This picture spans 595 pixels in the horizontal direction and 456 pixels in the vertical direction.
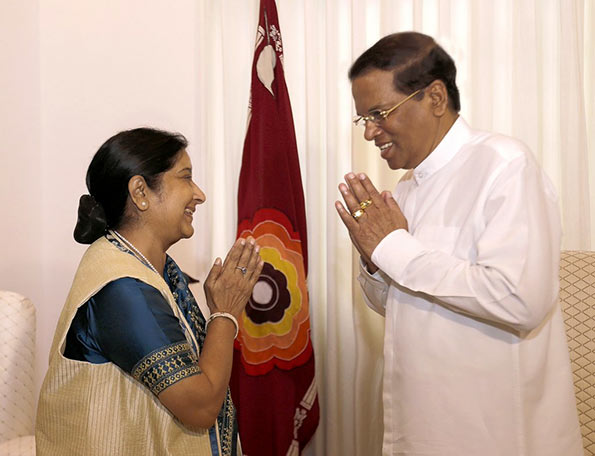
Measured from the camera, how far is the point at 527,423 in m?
1.51

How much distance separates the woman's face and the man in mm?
421

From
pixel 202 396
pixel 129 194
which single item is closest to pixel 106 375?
pixel 202 396

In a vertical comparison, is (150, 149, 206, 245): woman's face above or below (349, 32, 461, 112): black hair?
below

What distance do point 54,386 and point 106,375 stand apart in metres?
0.14

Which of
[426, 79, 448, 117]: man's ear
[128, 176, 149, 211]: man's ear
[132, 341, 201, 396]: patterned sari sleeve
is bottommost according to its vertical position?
[132, 341, 201, 396]: patterned sari sleeve

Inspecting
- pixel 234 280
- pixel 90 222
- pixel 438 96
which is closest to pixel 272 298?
pixel 234 280

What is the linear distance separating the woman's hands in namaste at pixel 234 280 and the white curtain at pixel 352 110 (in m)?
0.95

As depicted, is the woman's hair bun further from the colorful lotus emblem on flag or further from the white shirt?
the colorful lotus emblem on flag

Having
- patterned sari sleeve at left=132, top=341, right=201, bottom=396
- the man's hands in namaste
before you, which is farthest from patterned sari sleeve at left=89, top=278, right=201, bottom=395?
the man's hands in namaste

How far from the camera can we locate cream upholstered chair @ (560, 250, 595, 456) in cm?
192

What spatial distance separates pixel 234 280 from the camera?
1700 mm

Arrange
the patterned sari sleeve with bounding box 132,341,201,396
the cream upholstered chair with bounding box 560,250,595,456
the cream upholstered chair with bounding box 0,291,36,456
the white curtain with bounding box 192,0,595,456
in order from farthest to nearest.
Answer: the white curtain with bounding box 192,0,595,456
the cream upholstered chair with bounding box 0,291,36,456
the cream upholstered chair with bounding box 560,250,595,456
the patterned sari sleeve with bounding box 132,341,201,396

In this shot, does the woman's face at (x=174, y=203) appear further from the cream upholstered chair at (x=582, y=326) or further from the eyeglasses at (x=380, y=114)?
the cream upholstered chair at (x=582, y=326)

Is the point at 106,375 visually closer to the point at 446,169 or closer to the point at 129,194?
the point at 129,194
